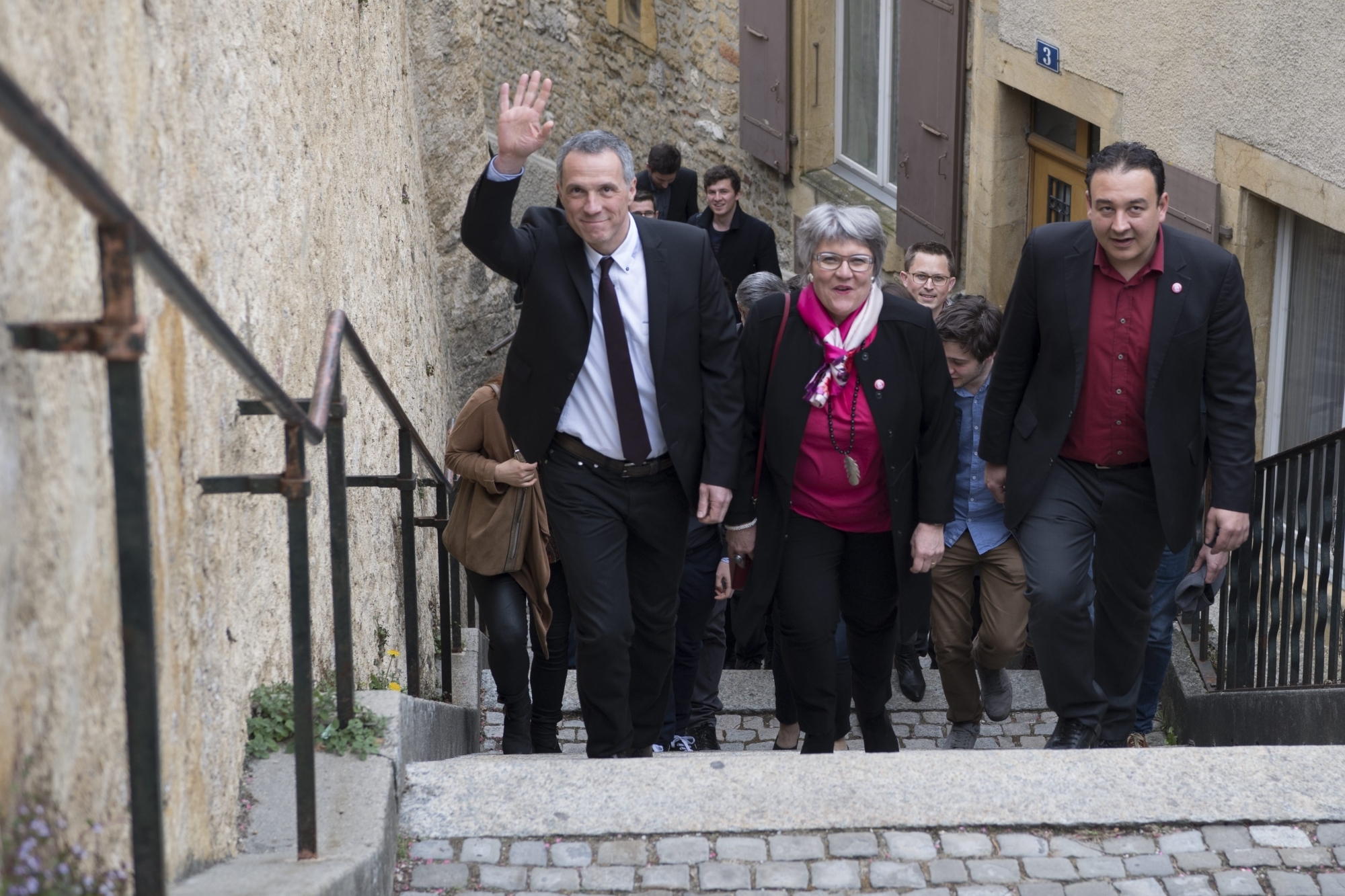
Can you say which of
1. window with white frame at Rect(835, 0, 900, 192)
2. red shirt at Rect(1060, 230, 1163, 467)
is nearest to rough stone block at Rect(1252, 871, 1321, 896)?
red shirt at Rect(1060, 230, 1163, 467)

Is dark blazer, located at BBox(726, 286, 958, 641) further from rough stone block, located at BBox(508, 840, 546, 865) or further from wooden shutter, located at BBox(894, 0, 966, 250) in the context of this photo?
wooden shutter, located at BBox(894, 0, 966, 250)

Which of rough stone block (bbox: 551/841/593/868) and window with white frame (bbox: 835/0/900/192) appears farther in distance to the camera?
window with white frame (bbox: 835/0/900/192)

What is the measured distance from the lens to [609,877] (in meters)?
3.23

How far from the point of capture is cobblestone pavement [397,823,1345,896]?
320 cm

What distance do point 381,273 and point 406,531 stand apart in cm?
191

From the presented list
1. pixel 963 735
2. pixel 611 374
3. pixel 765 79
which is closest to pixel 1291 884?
pixel 611 374

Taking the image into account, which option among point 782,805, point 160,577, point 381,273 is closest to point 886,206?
point 381,273

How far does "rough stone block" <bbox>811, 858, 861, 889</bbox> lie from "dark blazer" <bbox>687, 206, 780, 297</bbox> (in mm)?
6173

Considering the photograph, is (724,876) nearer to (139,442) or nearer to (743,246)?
(139,442)

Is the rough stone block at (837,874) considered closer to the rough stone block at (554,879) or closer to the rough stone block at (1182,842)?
the rough stone block at (554,879)

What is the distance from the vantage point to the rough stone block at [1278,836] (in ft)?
11.0

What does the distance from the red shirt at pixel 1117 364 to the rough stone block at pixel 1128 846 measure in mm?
1291

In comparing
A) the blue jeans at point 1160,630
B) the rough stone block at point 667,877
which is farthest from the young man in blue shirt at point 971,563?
the rough stone block at point 667,877

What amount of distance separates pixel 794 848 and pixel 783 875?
105 mm
